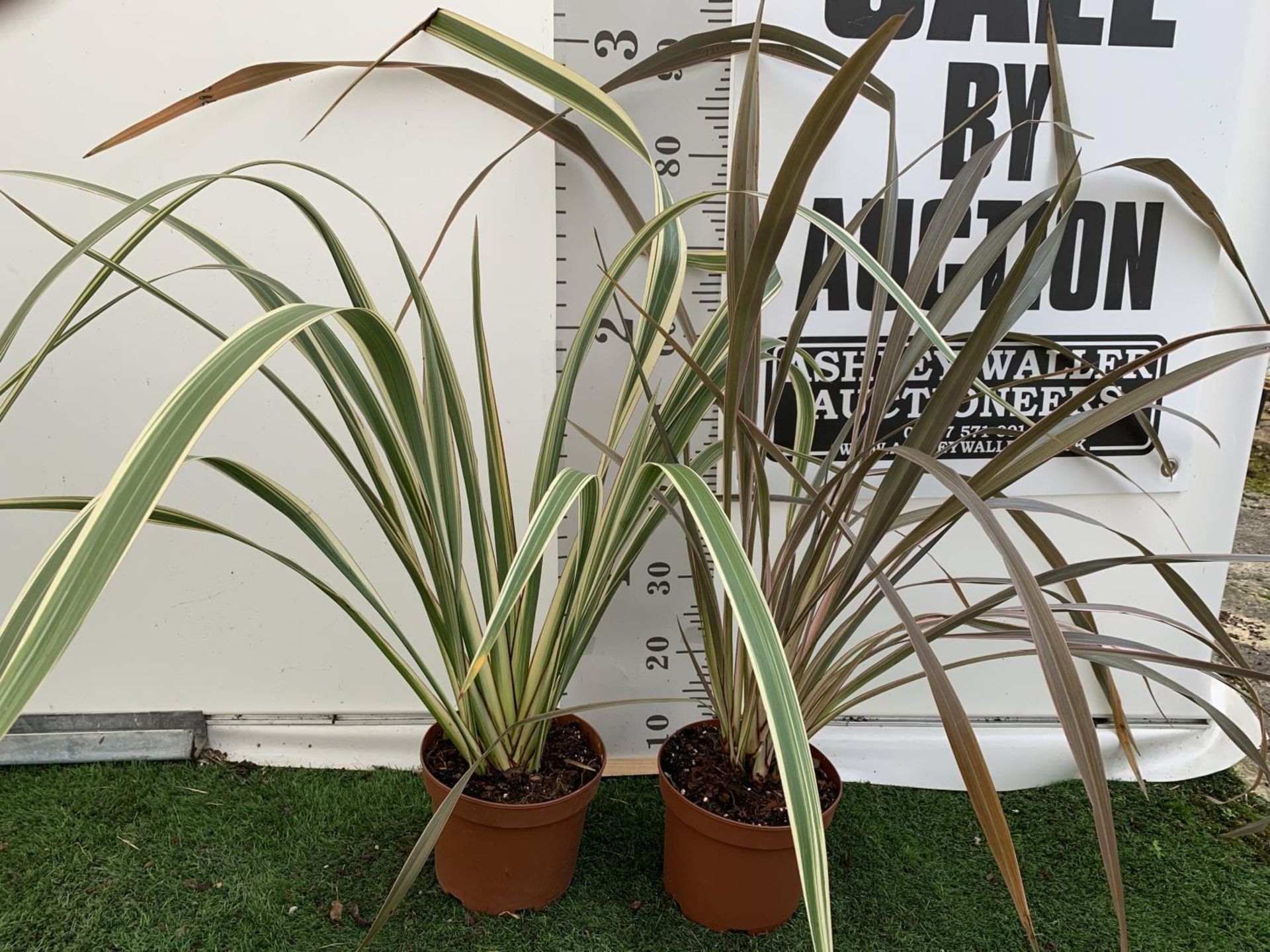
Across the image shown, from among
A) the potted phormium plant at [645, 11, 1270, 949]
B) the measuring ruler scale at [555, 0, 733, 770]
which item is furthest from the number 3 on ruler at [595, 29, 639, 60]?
the potted phormium plant at [645, 11, 1270, 949]

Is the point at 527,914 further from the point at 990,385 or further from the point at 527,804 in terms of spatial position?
the point at 990,385

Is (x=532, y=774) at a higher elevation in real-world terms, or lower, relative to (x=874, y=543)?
lower

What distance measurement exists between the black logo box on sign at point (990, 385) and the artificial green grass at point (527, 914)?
47 centimetres

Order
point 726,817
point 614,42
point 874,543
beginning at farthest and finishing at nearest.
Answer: point 614,42 → point 726,817 → point 874,543

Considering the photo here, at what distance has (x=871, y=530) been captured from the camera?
2.21 ft

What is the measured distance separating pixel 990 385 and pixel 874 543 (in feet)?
1.65

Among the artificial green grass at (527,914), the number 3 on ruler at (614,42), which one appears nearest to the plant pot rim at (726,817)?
the artificial green grass at (527,914)

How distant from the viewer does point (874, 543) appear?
676mm

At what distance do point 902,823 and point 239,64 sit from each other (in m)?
1.20

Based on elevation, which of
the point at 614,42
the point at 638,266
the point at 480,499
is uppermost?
the point at 614,42

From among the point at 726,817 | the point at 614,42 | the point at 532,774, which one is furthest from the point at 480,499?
the point at 614,42

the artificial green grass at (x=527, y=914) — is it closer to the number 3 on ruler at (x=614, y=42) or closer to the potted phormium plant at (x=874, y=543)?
the potted phormium plant at (x=874, y=543)

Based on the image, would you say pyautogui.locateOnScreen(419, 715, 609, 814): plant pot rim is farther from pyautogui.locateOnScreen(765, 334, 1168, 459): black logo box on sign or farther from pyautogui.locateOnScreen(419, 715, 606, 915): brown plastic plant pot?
pyautogui.locateOnScreen(765, 334, 1168, 459): black logo box on sign

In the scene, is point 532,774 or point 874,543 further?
point 532,774
